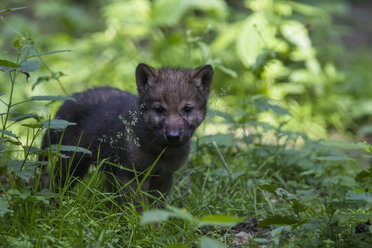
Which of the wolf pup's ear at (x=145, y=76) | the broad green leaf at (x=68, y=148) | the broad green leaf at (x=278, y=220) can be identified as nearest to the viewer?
the broad green leaf at (x=278, y=220)

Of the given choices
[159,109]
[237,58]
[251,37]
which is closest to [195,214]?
[159,109]

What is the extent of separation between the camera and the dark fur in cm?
421

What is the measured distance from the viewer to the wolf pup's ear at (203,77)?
4.50 m

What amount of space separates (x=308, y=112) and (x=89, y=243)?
5.84 meters

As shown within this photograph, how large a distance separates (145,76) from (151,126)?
0.54 meters

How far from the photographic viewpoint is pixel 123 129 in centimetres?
449

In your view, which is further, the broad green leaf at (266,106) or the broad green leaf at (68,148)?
the broad green leaf at (266,106)

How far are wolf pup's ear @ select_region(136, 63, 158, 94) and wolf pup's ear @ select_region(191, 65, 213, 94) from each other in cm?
39

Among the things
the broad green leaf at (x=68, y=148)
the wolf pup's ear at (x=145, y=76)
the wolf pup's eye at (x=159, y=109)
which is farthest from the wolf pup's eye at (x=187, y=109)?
the broad green leaf at (x=68, y=148)

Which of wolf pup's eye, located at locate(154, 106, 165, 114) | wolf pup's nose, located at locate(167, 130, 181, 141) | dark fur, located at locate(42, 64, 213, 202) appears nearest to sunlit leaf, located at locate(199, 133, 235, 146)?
dark fur, located at locate(42, 64, 213, 202)

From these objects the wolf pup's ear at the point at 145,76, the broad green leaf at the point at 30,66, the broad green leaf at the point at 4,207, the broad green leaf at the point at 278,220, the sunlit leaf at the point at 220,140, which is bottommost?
the sunlit leaf at the point at 220,140

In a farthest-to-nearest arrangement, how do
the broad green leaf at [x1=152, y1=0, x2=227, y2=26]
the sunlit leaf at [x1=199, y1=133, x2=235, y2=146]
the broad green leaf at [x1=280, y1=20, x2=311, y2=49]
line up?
the broad green leaf at [x1=152, y1=0, x2=227, y2=26] < the broad green leaf at [x1=280, y1=20, x2=311, y2=49] < the sunlit leaf at [x1=199, y1=133, x2=235, y2=146]

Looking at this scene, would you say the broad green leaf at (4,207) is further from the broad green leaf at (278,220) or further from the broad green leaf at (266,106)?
the broad green leaf at (266,106)

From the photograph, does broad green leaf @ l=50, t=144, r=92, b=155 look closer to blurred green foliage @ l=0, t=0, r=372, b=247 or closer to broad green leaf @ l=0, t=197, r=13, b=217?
blurred green foliage @ l=0, t=0, r=372, b=247
